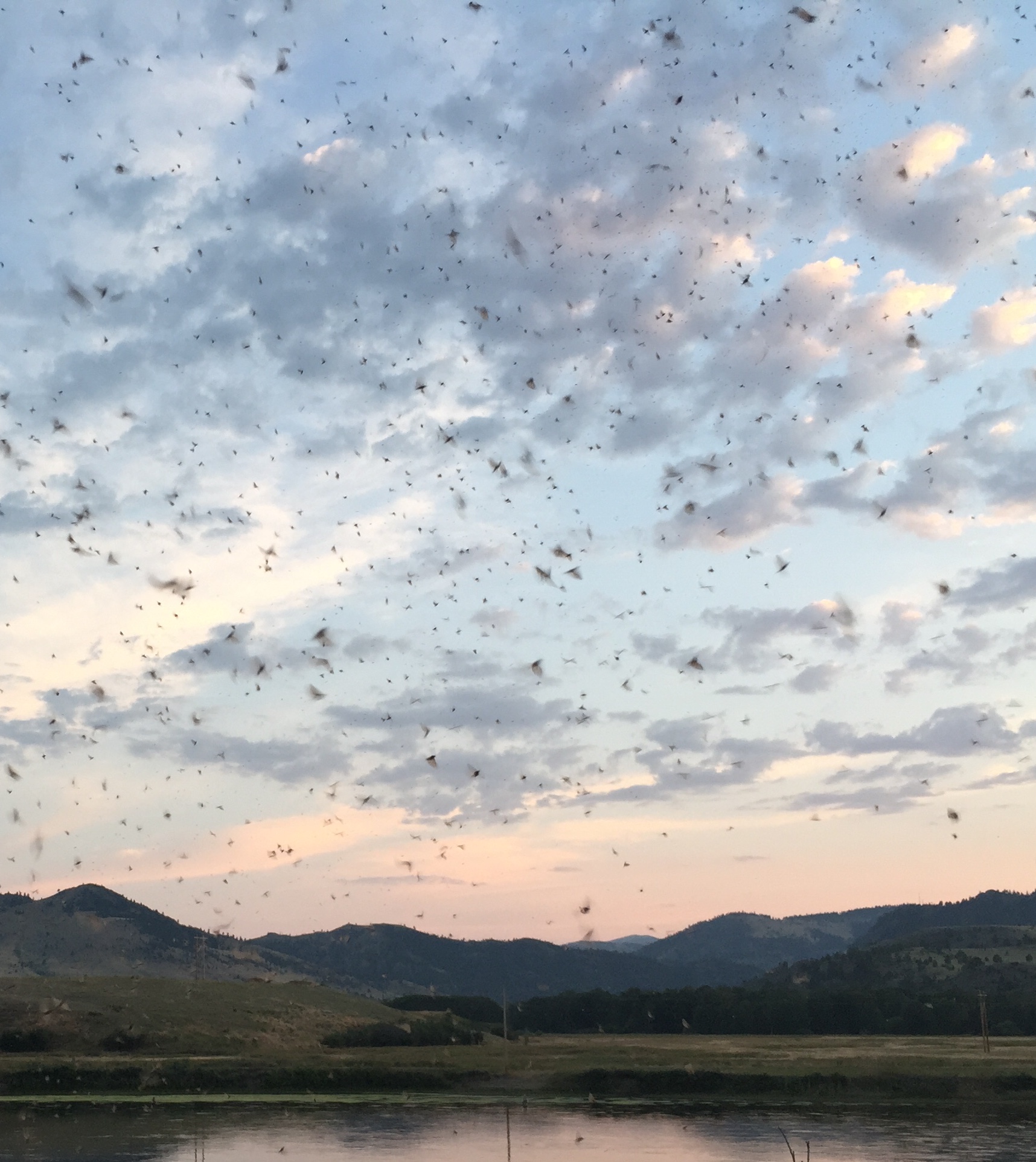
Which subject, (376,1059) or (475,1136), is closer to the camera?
(475,1136)

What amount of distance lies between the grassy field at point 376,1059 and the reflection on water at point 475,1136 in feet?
36.2

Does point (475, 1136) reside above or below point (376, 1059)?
above

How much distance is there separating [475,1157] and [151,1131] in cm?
2043

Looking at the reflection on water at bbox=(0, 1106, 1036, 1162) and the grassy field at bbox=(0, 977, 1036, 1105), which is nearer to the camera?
the reflection on water at bbox=(0, 1106, 1036, 1162)

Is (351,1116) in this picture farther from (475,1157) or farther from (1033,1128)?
(1033,1128)

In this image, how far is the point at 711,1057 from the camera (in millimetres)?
98188

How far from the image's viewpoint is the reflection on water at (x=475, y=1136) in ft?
182

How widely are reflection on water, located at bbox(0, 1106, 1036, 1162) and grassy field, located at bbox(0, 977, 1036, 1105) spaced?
36.2 ft

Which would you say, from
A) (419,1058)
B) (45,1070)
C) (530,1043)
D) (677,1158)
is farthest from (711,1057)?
(45,1070)

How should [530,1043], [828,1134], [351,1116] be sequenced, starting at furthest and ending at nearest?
[530,1043], [351,1116], [828,1134]

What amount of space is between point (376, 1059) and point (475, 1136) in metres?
39.5

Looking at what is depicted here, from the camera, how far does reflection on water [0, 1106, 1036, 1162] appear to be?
5562 centimetres

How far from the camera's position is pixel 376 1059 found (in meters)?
101

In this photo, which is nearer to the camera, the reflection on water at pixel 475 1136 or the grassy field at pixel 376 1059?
the reflection on water at pixel 475 1136
